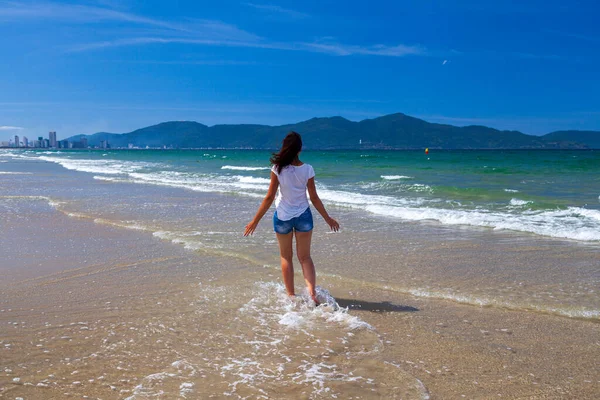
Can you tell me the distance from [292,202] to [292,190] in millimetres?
139

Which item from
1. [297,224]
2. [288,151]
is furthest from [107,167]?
[288,151]

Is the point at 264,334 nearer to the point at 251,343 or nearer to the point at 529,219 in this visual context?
the point at 251,343

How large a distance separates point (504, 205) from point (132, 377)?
1403cm

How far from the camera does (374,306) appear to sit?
17.8 ft

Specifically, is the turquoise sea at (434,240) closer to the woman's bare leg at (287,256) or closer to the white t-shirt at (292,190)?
the woman's bare leg at (287,256)

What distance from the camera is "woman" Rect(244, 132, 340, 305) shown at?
5.20 m

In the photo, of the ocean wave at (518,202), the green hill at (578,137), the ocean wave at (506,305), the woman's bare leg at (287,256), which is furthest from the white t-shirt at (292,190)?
the green hill at (578,137)

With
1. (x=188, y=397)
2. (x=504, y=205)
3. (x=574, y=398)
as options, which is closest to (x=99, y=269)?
(x=188, y=397)

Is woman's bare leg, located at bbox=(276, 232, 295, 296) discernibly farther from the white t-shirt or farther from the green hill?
the green hill

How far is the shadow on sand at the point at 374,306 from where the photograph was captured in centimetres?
530

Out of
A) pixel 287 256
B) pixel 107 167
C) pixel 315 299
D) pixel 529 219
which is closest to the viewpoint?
pixel 315 299

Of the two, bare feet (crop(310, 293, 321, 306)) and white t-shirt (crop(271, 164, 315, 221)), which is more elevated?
white t-shirt (crop(271, 164, 315, 221))

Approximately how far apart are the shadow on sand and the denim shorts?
0.94 metres

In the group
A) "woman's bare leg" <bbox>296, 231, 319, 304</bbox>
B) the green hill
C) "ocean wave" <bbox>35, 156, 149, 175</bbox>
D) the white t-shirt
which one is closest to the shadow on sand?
"woman's bare leg" <bbox>296, 231, 319, 304</bbox>
